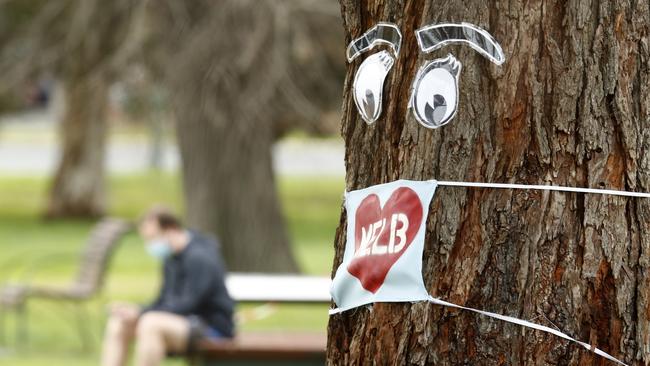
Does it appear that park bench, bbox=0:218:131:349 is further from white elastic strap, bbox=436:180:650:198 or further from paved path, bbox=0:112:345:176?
paved path, bbox=0:112:345:176

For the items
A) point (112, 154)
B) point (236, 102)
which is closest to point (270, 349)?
point (236, 102)

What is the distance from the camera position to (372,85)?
332cm

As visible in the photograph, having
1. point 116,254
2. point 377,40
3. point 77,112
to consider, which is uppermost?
point 77,112

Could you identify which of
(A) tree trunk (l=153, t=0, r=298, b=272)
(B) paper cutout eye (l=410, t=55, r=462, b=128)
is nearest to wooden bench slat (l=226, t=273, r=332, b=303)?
(A) tree trunk (l=153, t=0, r=298, b=272)

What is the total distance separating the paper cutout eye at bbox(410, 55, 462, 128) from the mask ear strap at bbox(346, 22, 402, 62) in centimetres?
11

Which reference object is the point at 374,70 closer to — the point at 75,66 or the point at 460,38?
the point at 460,38

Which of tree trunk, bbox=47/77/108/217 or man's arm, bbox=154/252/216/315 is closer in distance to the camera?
man's arm, bbox=154/252/216/315

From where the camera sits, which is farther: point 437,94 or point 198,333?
point 198,333

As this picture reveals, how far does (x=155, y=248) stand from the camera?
8656mm

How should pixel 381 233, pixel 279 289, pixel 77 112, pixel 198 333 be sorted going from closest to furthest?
1. pixel 381 233
2. pixel 198 333
3. pixel 279 289
4. pixel 77 112

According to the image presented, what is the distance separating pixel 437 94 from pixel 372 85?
0.74 feet

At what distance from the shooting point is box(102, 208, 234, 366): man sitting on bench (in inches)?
319

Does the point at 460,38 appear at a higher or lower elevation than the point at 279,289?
higher

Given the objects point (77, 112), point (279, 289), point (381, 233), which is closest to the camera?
point (381, 233)
